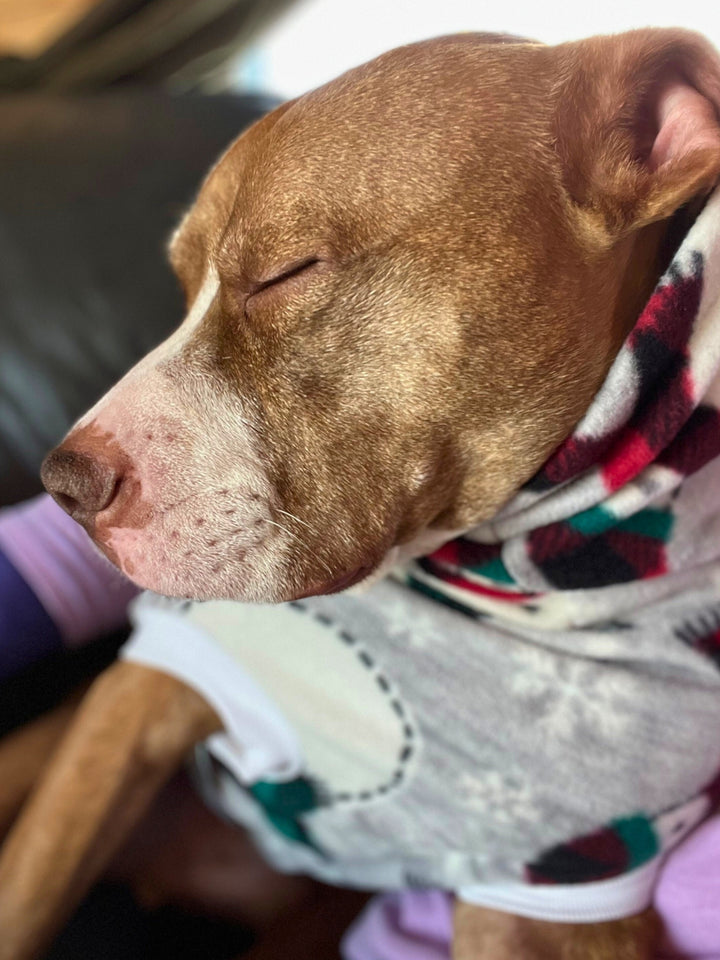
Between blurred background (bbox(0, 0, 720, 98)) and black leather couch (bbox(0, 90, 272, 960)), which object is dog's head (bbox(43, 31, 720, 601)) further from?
blurred background (bbox(0, 0, 720, 98))

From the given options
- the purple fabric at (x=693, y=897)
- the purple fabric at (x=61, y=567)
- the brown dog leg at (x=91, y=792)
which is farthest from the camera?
the purple fabric at (x=61, y=567)

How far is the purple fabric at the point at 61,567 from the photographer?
46.0 inches

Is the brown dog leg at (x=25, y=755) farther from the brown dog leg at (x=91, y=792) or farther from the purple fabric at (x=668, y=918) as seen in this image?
the purple fabric at (x=668, y=918)

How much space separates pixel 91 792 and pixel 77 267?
93 cm

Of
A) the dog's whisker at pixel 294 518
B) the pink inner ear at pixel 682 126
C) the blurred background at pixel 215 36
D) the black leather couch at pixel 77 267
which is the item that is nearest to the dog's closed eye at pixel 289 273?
the dog's whisker at pixel 294 518

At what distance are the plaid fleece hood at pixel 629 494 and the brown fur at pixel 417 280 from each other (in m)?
0.04

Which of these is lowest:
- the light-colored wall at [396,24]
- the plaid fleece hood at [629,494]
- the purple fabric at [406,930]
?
the purple fabric at [406,930]

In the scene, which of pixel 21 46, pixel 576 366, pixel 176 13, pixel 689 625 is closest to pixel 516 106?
pixel 576 366

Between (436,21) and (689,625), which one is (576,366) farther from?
(436,21)

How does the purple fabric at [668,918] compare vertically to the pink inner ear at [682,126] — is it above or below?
below

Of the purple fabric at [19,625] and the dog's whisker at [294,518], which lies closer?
the dog's whisker at [294,518]

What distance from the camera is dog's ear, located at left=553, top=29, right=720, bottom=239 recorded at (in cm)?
80

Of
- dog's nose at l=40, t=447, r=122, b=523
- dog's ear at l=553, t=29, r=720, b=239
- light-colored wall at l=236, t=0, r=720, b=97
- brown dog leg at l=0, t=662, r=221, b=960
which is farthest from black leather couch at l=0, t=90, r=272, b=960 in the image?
dog's ear at l=553, t=29, r=720, b=239

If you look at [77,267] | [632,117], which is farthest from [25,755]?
[632,117]
